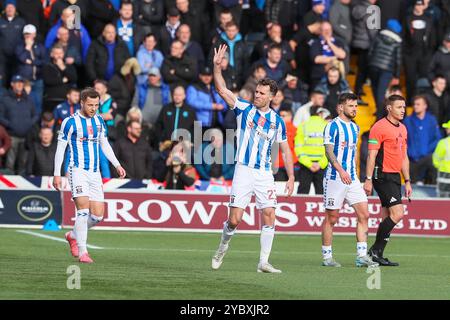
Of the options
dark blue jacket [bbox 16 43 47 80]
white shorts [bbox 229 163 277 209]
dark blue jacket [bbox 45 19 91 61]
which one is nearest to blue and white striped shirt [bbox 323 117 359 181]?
white shorts [bbox 229 163 277 209]

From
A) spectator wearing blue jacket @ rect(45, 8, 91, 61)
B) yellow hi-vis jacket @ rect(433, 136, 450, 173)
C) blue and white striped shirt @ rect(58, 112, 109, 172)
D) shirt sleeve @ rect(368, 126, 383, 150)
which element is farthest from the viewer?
spectator wearing blue jacket @ rect(45, 8, 91, 61)

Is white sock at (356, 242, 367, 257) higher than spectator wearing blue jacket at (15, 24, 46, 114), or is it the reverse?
spectator wearing blue jacket at (15, 24, 46, 114)

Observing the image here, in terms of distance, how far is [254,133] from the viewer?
14.4 m

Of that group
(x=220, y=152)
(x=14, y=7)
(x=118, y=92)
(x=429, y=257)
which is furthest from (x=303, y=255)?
(x=14, y=7)

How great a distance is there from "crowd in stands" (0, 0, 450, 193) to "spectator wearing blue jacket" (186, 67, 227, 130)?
28mm

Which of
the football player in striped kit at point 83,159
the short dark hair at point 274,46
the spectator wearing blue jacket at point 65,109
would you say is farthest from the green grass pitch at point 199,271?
the short dark hair at point 274,46

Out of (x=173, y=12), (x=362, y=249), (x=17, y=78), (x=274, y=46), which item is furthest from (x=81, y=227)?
(x=173, y=12)

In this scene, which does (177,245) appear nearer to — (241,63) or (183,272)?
(183,272)

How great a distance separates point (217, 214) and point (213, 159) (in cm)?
174

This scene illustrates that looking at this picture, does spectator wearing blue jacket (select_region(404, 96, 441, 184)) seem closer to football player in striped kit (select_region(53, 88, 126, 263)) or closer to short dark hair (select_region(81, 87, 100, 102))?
football player in striped kit (select_region(53, 88, 126, 263))

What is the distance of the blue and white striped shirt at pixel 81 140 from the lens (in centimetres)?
1535

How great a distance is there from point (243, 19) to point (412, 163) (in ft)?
17.6

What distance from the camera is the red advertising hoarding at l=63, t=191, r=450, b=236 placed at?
71.8 feet

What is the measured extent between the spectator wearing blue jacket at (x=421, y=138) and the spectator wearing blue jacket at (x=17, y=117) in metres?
7.61
